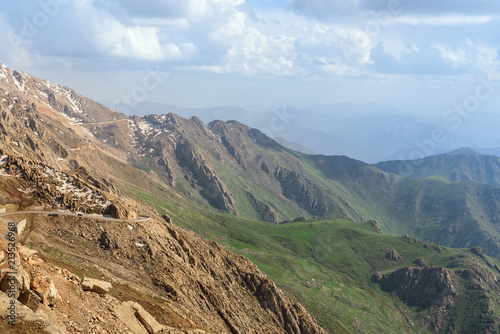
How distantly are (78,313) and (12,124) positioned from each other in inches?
7378

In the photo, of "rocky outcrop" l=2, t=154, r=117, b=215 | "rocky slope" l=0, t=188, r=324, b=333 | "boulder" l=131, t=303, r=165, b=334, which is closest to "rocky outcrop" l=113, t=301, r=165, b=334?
"boulder" l=131, t=303, r=165, b=334

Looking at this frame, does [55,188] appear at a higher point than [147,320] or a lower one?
higher

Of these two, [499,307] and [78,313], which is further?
[499,307]

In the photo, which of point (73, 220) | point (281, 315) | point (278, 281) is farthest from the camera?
point (278, 281)

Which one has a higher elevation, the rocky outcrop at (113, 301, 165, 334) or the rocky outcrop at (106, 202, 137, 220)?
the rocky outcrop at (106, 202, 137, 220)

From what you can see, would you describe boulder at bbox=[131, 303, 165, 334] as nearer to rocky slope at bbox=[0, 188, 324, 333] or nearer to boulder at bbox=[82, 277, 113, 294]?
rocky slope at bbox=[0, 188, 324, 333]

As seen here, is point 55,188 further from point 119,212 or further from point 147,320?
point 147,320

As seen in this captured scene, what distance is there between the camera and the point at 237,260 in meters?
101

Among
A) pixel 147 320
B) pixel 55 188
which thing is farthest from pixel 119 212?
pixel 147 320

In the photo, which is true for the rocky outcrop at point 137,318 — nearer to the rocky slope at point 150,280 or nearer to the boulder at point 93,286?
the rocky slope at point 150,280

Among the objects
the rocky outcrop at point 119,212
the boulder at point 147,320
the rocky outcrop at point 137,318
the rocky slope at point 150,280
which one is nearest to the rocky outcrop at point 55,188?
the rocky outcrop at point 119,212

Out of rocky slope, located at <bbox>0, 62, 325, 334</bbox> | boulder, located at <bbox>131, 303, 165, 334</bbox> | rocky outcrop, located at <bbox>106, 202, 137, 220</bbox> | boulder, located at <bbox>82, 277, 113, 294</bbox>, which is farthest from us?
rocky outcrop, located at <bbox>106, 202, 137, 220</bbox>

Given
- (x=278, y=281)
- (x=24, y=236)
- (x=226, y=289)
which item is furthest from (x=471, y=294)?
(x=24, y=236)

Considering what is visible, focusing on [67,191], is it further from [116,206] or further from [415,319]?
[415,319]
